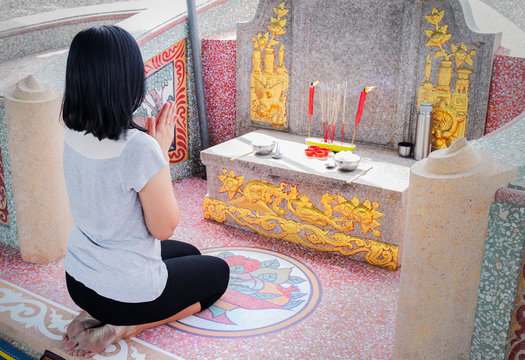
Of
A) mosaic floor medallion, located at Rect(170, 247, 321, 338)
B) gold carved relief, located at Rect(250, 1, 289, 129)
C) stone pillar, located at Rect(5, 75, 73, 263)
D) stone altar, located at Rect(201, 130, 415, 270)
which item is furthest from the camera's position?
gold carved relief, located at Rect(250, 1, 289, 129)

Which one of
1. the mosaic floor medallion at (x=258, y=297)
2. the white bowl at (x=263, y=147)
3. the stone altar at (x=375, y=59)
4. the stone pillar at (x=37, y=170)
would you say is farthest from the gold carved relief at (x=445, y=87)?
the stone pillar at (x=37, y=170)

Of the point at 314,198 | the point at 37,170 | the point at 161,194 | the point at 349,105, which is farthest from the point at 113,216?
the point at 349,105

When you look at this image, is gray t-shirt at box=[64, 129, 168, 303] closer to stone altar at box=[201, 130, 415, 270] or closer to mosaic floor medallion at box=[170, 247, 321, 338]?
mosaic floor medallion at box=[170, 247, 321, 338]

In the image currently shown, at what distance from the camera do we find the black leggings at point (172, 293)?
2230mm

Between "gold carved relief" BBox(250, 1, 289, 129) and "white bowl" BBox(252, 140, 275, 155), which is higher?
"gold carved relief" BBox(250, 1, 289, 129)

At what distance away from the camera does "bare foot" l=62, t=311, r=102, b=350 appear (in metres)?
2.29

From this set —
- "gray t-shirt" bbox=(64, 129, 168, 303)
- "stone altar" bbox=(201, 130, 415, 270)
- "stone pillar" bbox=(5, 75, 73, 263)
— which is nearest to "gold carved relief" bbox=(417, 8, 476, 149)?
"stone altar" bbox=(201, 130, 415, 270)

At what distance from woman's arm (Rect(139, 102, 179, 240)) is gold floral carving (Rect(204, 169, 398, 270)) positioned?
1299mm

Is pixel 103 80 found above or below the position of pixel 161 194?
above

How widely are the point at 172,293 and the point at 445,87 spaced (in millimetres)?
2045

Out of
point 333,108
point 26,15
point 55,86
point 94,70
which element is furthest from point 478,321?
point 26,15

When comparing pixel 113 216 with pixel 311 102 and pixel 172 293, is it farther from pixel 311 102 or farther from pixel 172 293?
pixel 311 102

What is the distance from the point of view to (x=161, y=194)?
78.2 inches

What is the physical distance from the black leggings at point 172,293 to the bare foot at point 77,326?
0.22 ft
